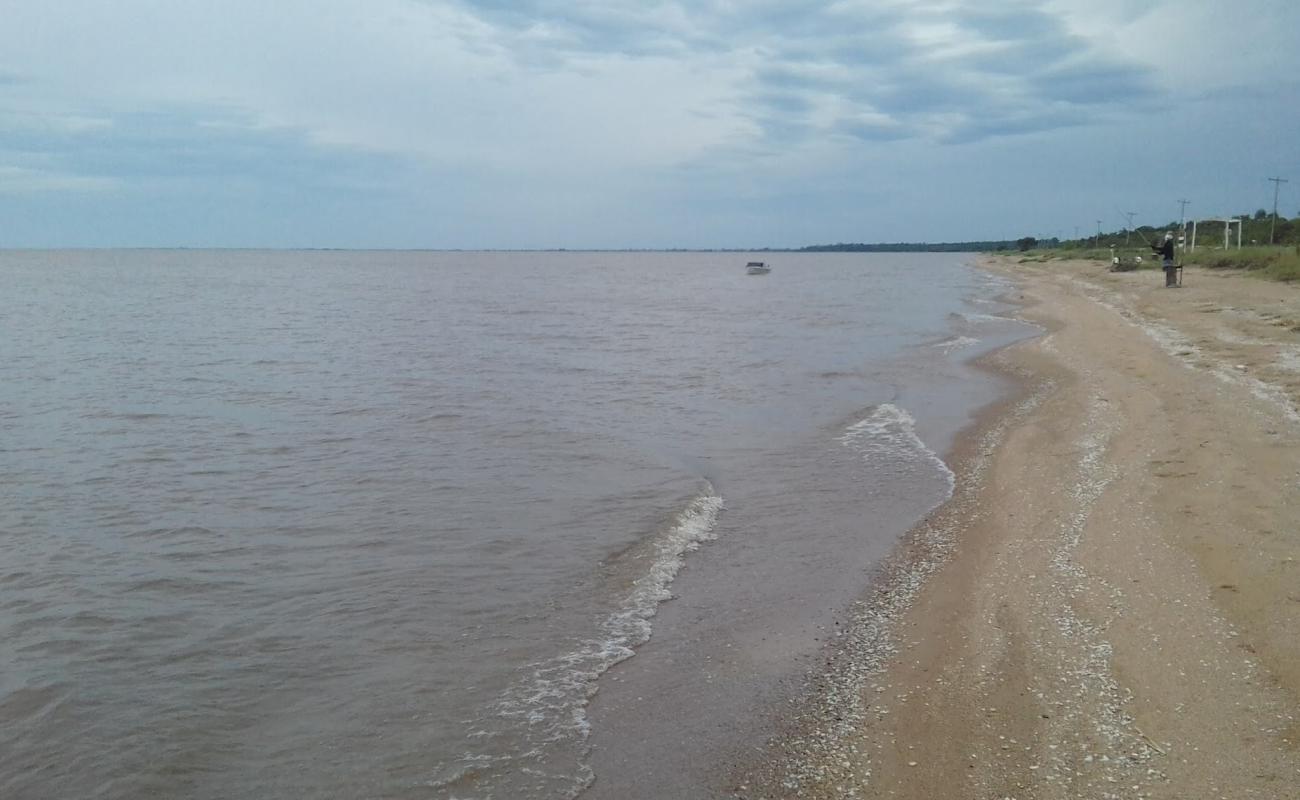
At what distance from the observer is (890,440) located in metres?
12.6

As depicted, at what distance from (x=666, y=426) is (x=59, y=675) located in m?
9.31

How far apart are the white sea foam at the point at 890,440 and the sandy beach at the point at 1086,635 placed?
43 centimetres

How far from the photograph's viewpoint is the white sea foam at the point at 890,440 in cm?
1134

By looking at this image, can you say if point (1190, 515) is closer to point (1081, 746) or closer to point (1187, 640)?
point (1187, 640)

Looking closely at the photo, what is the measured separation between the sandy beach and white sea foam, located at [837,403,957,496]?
0.43 metres

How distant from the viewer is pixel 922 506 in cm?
929

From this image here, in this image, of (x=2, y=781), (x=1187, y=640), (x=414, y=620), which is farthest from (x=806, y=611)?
(x=2, y=781)

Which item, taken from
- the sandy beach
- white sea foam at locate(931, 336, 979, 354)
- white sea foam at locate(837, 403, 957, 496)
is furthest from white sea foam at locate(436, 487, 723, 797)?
white sea foam at locate(931, 336, 979, 354)

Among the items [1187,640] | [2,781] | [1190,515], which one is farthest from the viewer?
[1190,515]

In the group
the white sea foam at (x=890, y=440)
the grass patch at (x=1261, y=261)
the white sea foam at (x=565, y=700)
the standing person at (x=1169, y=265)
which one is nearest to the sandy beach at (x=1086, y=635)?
the white sea foam at (x=890, y=440)

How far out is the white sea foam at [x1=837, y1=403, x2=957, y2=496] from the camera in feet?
37.2

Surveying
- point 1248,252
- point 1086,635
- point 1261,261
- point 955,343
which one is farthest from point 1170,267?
point 1086,635

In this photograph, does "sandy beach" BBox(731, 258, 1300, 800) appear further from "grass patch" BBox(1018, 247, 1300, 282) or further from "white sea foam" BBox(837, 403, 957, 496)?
"grass patch" BBox(1018, 247, 1300, 282)

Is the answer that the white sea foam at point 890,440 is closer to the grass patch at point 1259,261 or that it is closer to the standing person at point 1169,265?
the grass patch at point 1259,261
